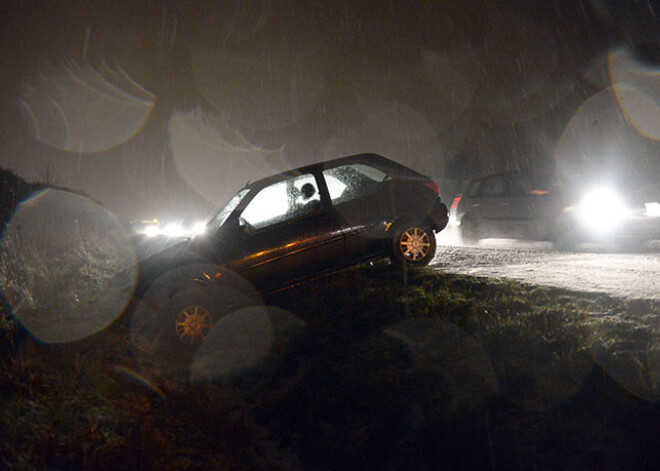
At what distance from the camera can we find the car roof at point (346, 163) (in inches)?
225

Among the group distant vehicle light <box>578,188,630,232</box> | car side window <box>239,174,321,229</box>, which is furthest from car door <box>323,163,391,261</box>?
distant vehicle light <box>578,188,630,232</box>

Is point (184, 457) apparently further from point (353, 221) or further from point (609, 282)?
point (609, 282)

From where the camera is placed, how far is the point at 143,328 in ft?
16.8

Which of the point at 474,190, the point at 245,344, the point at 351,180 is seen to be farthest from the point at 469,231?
the point at 245,344

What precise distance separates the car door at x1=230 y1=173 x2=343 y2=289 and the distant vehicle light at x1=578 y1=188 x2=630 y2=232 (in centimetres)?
565

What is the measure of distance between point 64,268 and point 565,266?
368 inches

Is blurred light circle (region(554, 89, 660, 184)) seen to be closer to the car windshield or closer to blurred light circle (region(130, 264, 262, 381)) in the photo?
the car windshield

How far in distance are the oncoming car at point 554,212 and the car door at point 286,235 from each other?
5.45 meters

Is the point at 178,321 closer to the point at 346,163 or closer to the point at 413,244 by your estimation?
the point at 346,163

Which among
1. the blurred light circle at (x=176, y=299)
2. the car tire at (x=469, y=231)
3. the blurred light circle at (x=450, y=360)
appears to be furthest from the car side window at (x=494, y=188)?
the blurred light circle at (x=176, y=299)

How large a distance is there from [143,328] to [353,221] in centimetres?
278

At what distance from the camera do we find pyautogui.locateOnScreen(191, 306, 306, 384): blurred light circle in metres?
4.68

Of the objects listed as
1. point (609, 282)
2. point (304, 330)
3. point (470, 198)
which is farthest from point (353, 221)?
point (470, 198)

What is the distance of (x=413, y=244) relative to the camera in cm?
608
